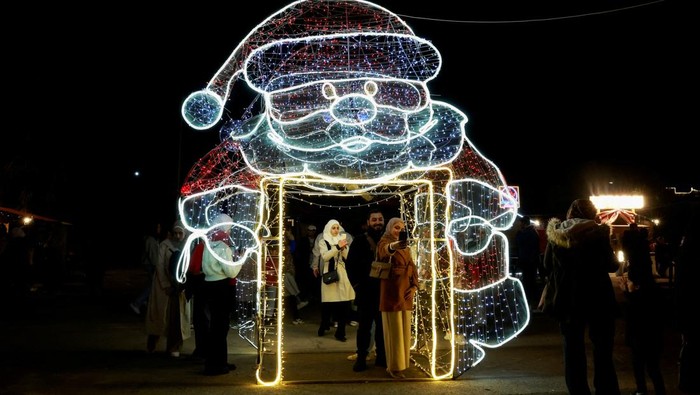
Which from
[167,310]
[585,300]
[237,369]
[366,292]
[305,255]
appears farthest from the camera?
[305,255]

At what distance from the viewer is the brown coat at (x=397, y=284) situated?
21.5ft

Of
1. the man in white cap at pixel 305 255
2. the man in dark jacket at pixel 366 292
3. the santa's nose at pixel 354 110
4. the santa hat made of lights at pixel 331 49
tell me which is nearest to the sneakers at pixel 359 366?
the man in dark jacket at pixel 366 292

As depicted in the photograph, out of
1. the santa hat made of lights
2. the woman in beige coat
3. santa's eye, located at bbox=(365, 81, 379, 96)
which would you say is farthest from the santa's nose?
the woman in beige coat

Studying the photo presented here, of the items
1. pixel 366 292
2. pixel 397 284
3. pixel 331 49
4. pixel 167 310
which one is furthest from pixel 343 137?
pixel 167 310

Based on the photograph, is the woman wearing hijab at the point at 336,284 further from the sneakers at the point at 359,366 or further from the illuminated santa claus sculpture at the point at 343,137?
the illuminated santa claus sculpture at the point at 343,137

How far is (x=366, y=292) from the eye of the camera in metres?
7.12

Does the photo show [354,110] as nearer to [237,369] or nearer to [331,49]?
[331,49]

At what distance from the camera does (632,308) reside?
18.2ft

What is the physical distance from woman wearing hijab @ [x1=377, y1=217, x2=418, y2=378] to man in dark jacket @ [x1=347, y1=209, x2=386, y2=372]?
386 millimetres

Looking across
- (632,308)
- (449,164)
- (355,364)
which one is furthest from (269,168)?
(632,308)

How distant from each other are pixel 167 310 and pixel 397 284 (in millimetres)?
3086

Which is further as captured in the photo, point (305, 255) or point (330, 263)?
point (305, 255)

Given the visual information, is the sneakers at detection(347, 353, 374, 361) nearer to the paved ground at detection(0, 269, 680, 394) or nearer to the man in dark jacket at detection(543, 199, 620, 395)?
the paved ground at detection(0, 269, 680, 394)

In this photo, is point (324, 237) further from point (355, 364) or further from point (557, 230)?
point (557, 230)
